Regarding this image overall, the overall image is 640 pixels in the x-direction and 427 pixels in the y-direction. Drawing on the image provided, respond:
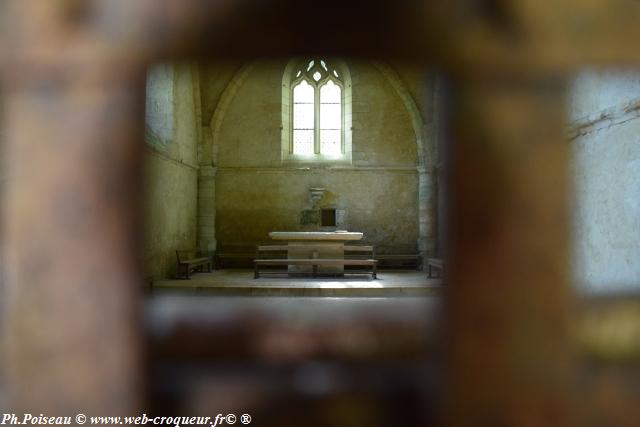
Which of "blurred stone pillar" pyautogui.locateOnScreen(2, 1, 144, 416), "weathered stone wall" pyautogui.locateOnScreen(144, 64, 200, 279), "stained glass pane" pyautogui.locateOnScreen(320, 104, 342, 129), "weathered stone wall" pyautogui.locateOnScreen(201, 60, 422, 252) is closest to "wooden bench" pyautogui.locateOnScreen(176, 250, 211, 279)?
"weathered stone wall" pyautogui.locateOnScreen(144, 64, 200, 279)

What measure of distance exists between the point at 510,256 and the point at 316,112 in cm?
1223

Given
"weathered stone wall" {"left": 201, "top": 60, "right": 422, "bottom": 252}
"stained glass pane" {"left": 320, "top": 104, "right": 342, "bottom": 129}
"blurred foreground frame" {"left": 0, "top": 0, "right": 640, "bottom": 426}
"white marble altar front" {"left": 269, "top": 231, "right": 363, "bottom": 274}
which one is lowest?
"white marble altar front" {"left": 269, "top": 231, "right": 363, "bottom": 274}

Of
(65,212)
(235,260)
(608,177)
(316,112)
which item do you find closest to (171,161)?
(235,260)

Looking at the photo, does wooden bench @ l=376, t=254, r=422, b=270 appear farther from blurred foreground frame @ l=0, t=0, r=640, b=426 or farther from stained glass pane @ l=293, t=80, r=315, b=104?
blurred foreground frame @ l=0, t=0, r=640, b=426

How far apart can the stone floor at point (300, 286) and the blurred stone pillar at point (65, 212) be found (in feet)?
22.1

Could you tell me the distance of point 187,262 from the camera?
362 inches

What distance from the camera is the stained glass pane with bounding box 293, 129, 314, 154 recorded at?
12594mm

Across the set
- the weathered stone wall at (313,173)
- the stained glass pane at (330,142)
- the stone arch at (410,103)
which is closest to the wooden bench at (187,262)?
the weathered stone wall at (313,173)

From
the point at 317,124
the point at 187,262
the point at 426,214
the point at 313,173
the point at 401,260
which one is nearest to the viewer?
the point at 187,262

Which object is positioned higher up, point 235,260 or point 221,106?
point 221,106

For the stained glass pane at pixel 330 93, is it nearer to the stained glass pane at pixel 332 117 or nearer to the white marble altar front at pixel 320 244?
the stained glass pane at pixel 332 117

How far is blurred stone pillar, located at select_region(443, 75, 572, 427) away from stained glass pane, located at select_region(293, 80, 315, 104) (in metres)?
12.3

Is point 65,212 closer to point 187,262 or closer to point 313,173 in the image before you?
point 187,262

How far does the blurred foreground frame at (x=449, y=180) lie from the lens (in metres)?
0.65
